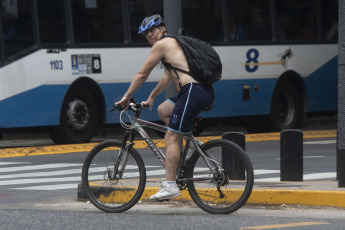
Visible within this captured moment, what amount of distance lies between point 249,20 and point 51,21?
187 inches

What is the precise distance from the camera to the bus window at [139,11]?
17.5 m

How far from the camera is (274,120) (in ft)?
66.3

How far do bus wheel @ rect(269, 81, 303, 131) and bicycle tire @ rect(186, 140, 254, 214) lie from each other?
12034 millimetres

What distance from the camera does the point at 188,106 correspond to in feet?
26.5

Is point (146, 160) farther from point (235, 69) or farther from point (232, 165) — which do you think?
point (232, 165)

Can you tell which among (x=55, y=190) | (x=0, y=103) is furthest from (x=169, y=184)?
(x=0, y=103)

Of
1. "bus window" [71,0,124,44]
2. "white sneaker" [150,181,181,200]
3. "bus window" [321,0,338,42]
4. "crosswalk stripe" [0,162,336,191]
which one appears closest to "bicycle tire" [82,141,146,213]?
"white sneaker" [150,181,181,200]

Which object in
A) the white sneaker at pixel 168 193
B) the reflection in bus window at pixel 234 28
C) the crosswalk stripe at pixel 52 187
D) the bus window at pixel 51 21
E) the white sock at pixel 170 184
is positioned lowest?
the crosswalk stripe at pixel 52 187

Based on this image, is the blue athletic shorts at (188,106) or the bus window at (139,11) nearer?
the blue athletic shorts at (188,106)

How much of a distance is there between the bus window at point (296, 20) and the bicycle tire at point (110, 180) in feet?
38.5

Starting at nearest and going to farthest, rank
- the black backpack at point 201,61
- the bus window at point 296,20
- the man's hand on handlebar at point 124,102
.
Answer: the black backpack at point 201,61 → the man's hand on handlebar at point 124,102 → the bus window at point 296,20

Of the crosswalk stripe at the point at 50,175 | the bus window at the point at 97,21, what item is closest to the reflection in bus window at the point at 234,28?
the bus window at the point at 97,21

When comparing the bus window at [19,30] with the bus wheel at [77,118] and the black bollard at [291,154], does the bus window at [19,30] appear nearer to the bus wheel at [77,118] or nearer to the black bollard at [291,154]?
the bus wheel at [77,118]

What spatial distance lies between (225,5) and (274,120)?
269 centimetres
